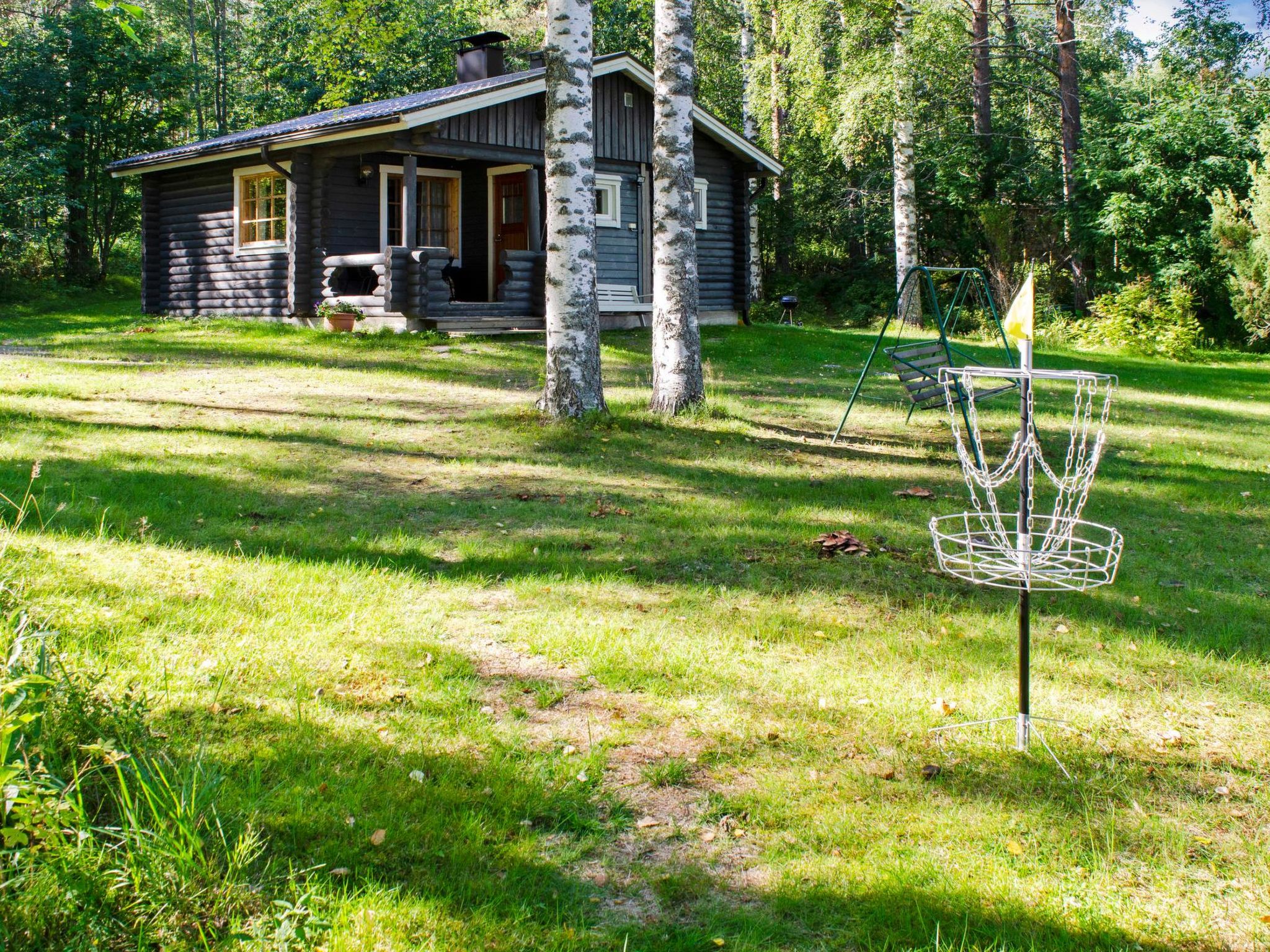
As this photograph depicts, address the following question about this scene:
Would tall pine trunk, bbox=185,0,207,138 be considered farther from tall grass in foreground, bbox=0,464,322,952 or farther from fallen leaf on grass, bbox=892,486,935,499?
tall grass in foreground, bbox=0,464,322,952

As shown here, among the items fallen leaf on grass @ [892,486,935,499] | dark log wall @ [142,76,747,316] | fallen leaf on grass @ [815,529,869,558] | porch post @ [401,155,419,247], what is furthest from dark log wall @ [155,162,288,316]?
fallen leaf on grass @ [815,529,869,558]

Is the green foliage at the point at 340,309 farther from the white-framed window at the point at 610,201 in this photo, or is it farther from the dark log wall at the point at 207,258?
the white-framed window at the point at 610,201

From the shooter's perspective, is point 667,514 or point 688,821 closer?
point 688,821

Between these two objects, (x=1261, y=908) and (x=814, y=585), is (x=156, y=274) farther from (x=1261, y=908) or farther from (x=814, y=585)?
(x=1261, y=908)

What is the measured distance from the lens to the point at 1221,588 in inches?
218

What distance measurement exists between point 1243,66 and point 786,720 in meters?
27.4

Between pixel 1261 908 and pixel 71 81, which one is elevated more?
pixel 71 81

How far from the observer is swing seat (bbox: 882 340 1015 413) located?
8.66m

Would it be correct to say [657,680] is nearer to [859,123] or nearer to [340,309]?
[340,309]

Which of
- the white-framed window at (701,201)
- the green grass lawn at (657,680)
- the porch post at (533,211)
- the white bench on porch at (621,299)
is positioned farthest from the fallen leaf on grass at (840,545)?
the white-framed window at (701,201)

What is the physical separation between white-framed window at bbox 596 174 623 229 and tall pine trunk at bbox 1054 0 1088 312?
366 inches

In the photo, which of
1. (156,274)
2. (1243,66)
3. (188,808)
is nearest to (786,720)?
(188,808)

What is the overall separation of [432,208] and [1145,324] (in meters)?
12.5

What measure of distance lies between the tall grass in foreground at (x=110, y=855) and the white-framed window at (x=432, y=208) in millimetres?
15289
